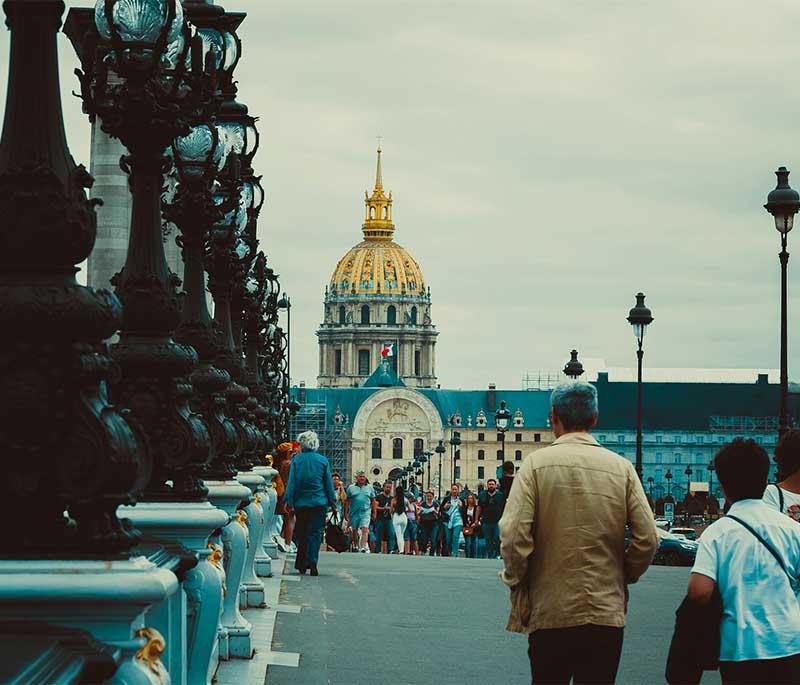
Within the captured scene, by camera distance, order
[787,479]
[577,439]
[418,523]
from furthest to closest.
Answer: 1. [418,523]
2. [787,479]
3. [577,439]

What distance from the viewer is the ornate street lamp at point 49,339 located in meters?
5.31

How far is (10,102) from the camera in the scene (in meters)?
5.45

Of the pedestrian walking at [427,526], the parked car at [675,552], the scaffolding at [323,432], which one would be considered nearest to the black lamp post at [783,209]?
the parked car at [675,552]

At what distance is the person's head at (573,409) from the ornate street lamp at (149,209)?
1533mm

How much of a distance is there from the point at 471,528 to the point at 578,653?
1138 inches

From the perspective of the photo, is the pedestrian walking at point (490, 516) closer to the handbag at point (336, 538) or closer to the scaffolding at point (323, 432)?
the handbag at point (336, 538)

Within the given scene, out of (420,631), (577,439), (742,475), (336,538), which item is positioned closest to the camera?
(742,475)

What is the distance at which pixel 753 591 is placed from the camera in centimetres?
722

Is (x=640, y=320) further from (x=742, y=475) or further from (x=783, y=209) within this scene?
(x=742, y=475)

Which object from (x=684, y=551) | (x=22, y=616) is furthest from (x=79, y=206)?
(x=684, y=551)

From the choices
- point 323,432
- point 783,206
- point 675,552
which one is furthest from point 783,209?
point 323,432

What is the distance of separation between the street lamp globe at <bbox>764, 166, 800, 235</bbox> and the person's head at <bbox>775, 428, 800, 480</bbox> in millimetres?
15890

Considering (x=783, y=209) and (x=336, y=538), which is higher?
(x=783, y=209)

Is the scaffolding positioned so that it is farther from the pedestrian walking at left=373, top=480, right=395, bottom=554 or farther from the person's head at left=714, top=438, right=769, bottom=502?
the person's head at left=714, top=438, right=769, bottom=502
